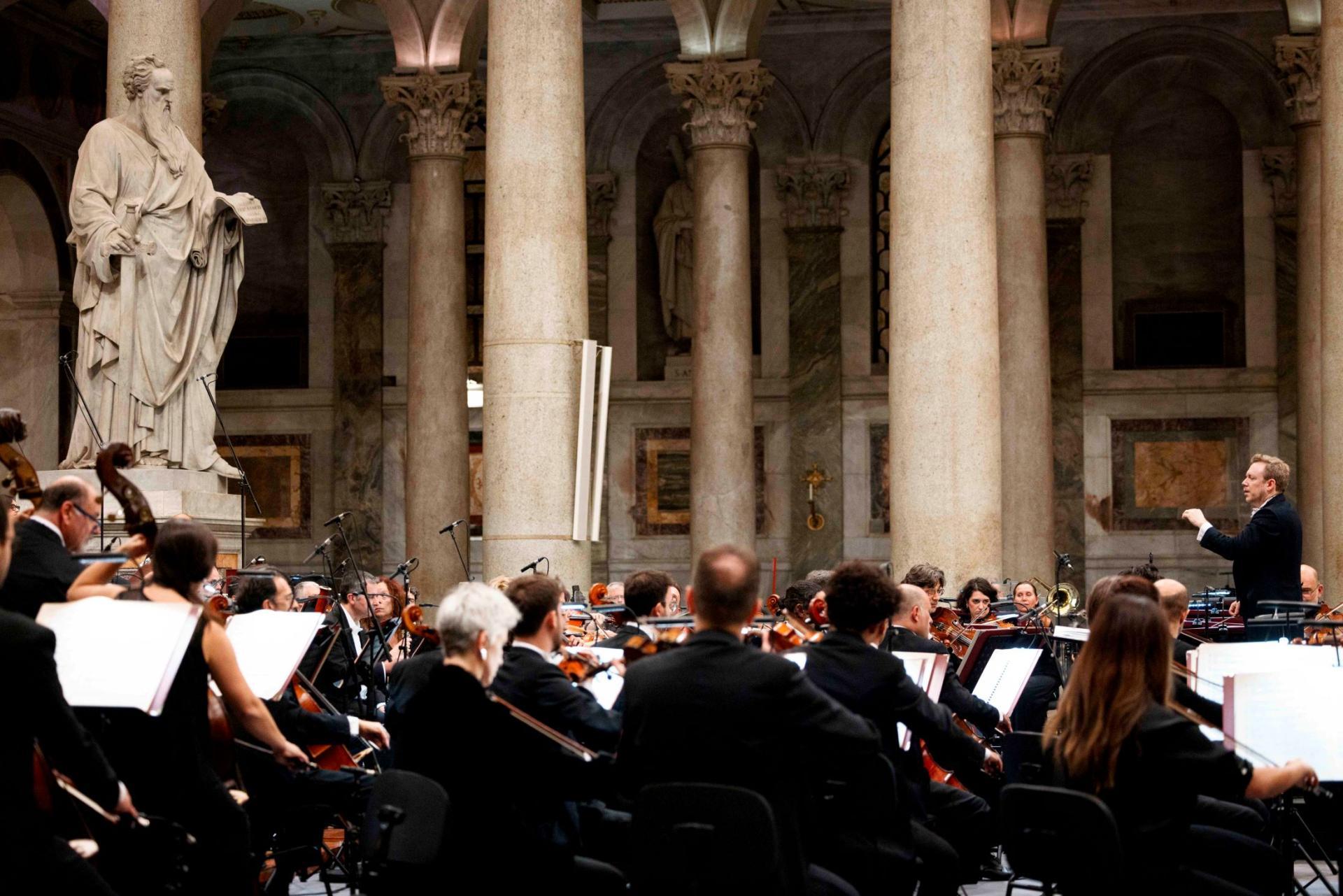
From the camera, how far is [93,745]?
5.21 meters

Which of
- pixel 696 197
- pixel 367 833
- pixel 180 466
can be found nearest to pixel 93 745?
pixel 367 833

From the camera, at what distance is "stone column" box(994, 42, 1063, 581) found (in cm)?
2002

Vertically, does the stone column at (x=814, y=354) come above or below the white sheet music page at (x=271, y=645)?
above

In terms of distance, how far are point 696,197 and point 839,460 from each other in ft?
15.3

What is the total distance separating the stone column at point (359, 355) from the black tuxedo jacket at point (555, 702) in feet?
60.4

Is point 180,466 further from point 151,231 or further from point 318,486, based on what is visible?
point 318,486

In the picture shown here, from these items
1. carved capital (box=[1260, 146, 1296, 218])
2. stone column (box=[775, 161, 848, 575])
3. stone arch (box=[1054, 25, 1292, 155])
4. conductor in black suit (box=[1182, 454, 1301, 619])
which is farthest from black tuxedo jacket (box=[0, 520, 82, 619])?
carved capital (box=[1260, 146, 1296, 218])

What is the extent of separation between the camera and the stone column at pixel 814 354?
24000mm

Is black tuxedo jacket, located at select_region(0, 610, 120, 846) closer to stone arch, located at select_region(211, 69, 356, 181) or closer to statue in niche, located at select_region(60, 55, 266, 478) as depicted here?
statue in niche, located at select_region(60, 55, 266, 478)

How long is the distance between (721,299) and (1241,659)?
13.2 m

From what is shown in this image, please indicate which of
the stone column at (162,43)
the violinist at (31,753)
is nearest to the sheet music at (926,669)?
the violinist at (31,753)

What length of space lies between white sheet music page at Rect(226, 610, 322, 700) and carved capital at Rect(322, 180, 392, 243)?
1808 centimetres

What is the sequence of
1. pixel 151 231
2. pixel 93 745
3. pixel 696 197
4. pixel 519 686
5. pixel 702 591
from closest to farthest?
pixel 93 745
pixel 702 591
pixel 519 686
pixel 151 231
pixel 696 197

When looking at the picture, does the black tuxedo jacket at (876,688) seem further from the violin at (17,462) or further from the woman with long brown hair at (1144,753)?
the violin at (17,462)
